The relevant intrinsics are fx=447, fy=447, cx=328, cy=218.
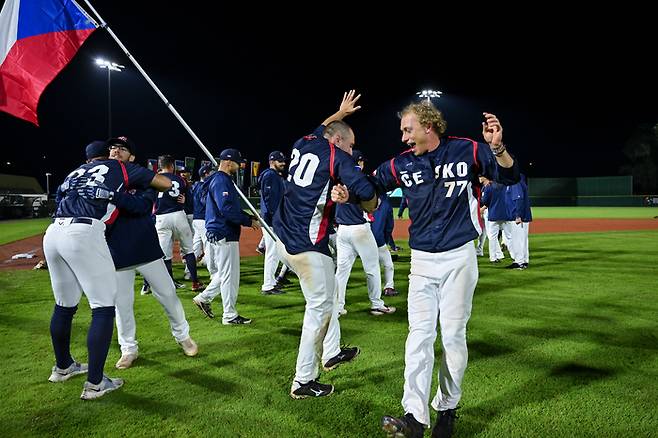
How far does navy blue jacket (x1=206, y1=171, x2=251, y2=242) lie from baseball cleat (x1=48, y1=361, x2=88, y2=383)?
2.27m

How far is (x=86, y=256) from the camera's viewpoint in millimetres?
3730

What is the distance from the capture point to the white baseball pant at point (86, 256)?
12.2ft

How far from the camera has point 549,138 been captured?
72.8 meters

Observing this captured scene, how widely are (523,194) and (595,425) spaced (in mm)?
8098

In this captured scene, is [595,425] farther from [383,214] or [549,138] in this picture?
[549,138]

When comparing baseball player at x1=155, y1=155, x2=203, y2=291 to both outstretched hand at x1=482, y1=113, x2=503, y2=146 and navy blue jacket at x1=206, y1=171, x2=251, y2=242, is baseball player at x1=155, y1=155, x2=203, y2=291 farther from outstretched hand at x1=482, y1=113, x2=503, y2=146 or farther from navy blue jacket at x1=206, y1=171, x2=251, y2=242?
outstretched hand at x1=482, y1=113, x2=503, y2=146

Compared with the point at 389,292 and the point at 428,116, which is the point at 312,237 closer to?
the point at 428,116

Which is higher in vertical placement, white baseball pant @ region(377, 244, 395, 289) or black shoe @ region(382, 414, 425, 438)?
white baseball pant @ region(377, 244, 395, 289)

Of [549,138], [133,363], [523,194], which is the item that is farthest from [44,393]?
[549,138]

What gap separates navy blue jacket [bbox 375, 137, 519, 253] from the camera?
307cm

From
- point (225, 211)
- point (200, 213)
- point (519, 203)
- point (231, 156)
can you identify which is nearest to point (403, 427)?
point (225, 211)

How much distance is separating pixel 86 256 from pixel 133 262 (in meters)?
0.71

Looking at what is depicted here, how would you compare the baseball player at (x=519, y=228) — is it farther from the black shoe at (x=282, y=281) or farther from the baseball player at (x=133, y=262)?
the baseball player at (x=133, y=262)

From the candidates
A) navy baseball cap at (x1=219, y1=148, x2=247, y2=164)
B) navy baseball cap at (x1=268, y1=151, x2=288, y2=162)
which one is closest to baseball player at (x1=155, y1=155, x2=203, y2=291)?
navy baseball cap at (x1=268, y1=151, x2=288, y2=162)
